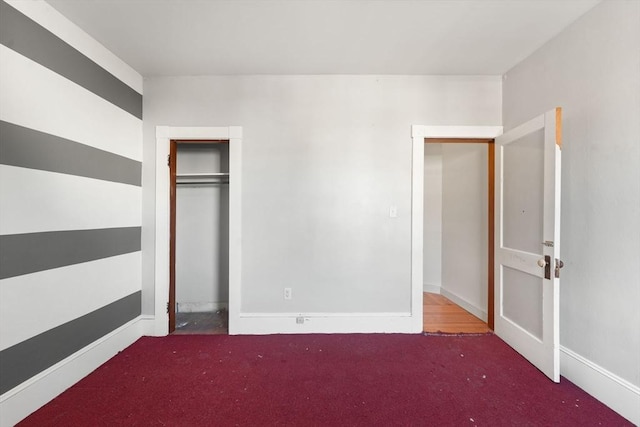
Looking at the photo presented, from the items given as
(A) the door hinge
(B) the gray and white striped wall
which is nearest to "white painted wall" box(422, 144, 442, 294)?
(A) the door hinge

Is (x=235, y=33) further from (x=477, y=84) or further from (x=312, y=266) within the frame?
(x=477, y=84)

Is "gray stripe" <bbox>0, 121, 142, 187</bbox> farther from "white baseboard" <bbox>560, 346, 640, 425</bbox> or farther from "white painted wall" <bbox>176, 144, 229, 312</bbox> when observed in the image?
"white baseboard" <bbox>560, 346, 640, 425</bbox>

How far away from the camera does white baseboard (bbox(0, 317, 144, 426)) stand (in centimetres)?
141

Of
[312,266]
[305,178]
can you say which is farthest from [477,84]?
[312,266]

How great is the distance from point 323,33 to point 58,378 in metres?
3.02

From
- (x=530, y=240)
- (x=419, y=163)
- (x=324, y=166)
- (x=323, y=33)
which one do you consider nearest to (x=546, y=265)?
(x=530, y=240)

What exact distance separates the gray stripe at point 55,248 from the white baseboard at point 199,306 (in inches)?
44.1

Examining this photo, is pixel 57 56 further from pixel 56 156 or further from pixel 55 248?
pixel 55 248

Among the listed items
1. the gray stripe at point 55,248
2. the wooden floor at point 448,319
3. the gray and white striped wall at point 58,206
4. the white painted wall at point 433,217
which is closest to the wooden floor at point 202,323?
the gray and white striped wall at point 58,206

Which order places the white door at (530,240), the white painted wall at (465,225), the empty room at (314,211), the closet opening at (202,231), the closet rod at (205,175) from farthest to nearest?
the closet opening at (202,231) < the white painted wall at (465,225) < the closet rod at (205,175) < the white door at (530,240) < the empty room at (314,211)

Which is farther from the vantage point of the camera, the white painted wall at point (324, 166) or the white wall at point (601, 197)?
the white painted wall at point (324, 166)

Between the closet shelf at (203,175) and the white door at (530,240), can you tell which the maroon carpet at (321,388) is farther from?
the closet shelf at (203,175)

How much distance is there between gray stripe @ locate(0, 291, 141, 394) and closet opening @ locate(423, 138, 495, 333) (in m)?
2.87

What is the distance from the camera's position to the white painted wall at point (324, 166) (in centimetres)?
249
